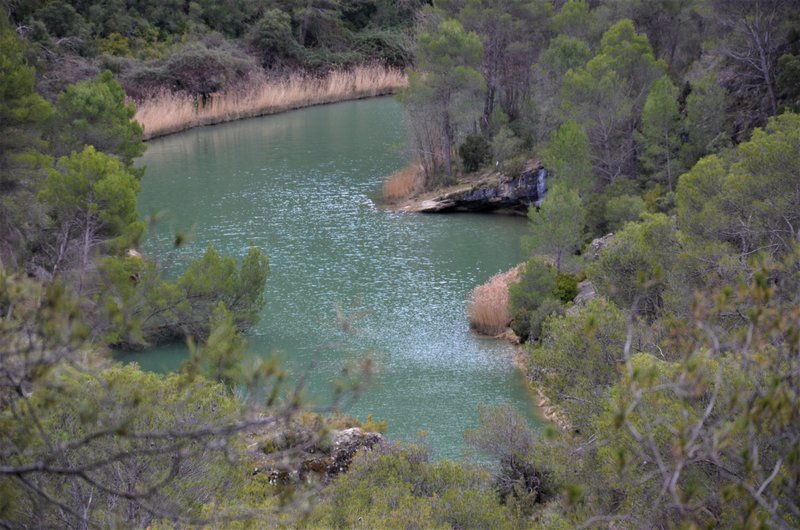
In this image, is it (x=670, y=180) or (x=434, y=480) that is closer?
(x=434, y=480)

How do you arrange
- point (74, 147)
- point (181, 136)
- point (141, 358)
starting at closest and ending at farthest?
1. point (141, 358)
2. point (74, 147)
3. point (181, 136)

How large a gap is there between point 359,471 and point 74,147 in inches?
555

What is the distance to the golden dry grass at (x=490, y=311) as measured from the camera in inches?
757

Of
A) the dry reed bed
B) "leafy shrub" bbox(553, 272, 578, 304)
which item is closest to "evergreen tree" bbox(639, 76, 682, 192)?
"leafy shrub" bbox(553, 272, 578, 304)

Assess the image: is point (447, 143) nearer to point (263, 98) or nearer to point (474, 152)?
point (474, 152)

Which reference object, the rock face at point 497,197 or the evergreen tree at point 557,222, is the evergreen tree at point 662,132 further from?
the rock face at point 497,197

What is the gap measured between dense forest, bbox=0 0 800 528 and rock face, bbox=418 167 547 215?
90cm

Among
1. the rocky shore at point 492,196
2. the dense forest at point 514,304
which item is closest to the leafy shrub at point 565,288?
the dense forest at point 514,304

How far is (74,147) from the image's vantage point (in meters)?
21.5

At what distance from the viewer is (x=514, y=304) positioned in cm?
1895

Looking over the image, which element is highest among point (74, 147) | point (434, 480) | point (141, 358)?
point (74, 147)

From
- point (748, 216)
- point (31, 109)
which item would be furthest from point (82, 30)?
point (748, 216)

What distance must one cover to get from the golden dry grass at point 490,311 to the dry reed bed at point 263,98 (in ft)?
74.4

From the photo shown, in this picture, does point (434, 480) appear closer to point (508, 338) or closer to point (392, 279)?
point (508, 338)
